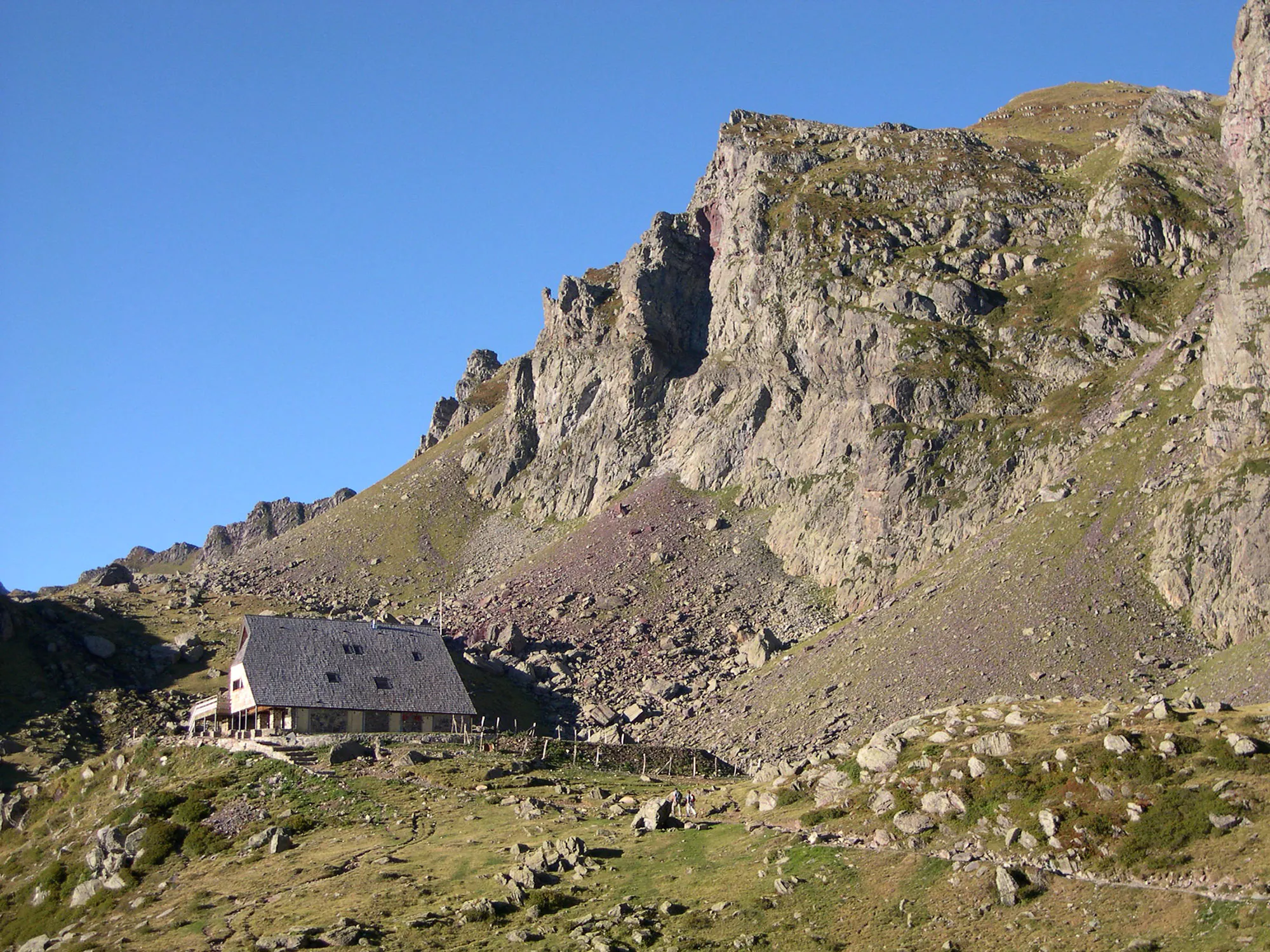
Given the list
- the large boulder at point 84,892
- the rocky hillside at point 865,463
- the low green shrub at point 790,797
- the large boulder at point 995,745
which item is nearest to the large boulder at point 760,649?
the rocky hillside at point 865,463

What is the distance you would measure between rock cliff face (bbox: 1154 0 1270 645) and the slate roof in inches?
2159

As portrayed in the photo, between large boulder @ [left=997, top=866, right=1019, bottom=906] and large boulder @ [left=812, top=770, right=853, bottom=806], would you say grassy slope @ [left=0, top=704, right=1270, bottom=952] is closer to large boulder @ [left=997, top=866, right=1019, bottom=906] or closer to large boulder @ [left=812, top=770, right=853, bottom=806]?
large boulder @ [left=997, top=866, right=1019, bottom=906]

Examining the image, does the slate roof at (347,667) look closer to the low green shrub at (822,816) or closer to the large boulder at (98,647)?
the large boulder at (98,647)

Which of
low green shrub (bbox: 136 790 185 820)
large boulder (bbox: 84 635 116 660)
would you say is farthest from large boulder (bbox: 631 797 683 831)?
large boulder (bbox: 84 635 116 660)

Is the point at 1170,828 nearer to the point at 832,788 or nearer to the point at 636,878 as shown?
the point at 832,788

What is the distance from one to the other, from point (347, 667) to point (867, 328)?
76297mm

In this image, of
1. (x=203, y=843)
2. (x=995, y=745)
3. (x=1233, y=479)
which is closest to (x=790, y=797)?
(x=995, y=745)

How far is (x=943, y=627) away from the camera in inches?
3907

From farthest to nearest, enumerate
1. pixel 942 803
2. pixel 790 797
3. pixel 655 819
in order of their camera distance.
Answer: pixel 790 797 → pixel 655 819 → pixel 942 803

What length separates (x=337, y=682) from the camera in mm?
83875

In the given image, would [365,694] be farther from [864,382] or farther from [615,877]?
[864,382]

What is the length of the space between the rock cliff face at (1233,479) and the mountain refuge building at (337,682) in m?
54.9

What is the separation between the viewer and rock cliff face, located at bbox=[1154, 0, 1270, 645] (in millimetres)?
89750

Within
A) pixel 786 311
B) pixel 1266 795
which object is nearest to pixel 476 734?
pixel 1266 795
